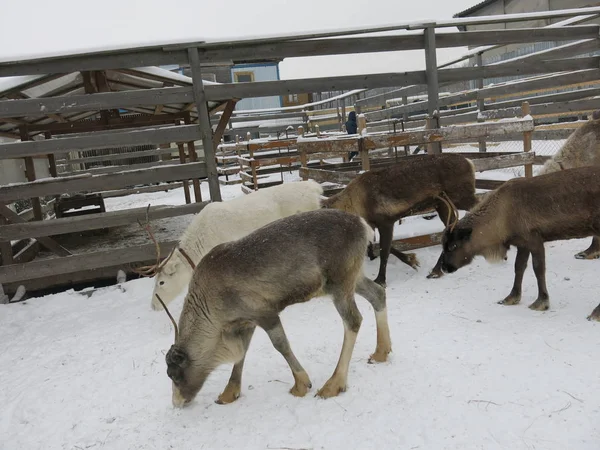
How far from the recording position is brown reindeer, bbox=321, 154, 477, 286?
20.0ft

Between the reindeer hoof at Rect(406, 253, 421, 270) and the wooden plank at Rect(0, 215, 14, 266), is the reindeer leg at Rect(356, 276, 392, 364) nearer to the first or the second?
the reindeer hoof at Rect(406, 253, 421, 270)

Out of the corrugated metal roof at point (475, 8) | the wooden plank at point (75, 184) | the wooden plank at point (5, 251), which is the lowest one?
the wooden plank at point (5, 251)

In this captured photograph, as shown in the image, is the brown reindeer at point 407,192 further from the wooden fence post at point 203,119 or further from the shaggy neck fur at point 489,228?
the wooden fence post at point 203,119

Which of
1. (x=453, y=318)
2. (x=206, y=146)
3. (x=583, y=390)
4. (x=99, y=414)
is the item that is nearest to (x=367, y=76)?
(x=206, y=146)

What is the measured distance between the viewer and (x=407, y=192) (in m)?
6.09

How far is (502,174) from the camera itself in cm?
1090

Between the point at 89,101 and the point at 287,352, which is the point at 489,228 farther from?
the point at 89,101

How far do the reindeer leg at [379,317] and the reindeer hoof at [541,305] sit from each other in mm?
1704

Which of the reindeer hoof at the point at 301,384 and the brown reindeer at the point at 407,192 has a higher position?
the brown reindeer at the point at 407,192

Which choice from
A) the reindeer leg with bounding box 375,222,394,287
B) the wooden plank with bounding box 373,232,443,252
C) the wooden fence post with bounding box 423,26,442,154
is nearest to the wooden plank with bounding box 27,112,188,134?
the wooden fence post with bounding box 423,26,442,154

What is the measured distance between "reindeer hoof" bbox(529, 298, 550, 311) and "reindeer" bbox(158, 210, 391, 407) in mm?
2106

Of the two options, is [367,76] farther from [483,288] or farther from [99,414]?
[99,414]

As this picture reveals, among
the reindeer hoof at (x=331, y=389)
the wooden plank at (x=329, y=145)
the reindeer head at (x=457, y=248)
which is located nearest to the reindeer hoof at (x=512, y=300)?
the reindeer head at (x=457, y=248)

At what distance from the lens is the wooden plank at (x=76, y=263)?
6.44m
